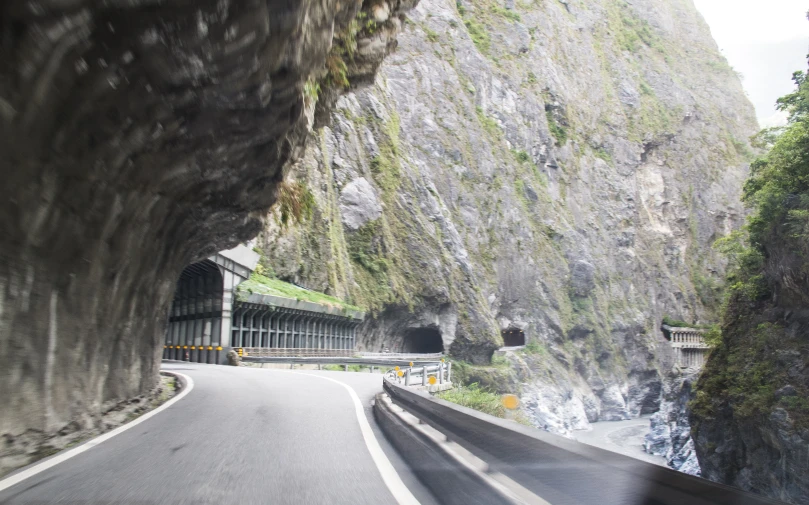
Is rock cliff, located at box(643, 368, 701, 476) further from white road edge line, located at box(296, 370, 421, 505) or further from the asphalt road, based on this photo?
the asphalt road

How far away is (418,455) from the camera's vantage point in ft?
20.4

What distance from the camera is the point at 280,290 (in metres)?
38.6

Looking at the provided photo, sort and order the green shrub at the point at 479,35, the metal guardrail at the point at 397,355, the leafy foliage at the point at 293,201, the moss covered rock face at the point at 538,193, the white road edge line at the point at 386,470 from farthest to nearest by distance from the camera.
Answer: the green shrub at the point at 479,35
the moss covered rock face at the point at 538,193
the metal guardrail at the point at 397,355
the leafy foliage at the point at 293,201
the white road edge line at the point at 386,470

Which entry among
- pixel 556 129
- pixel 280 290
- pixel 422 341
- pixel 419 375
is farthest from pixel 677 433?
pixel 556 129

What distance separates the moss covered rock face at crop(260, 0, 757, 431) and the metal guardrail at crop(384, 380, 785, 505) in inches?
1266

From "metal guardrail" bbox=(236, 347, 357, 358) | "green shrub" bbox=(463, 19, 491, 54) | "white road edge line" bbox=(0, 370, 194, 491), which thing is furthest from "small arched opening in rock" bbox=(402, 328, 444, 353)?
"white road edge line" bbox=(0, 370, 194, 491)

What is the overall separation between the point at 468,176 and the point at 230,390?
57391 millimetres

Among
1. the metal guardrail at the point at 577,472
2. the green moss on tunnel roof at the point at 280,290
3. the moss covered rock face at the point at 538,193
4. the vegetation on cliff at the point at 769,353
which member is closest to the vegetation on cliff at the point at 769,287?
the vegetation on cliff at the point at 769,353

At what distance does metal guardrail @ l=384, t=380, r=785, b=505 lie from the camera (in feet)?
8.43

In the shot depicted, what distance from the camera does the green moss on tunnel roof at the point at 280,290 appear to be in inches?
1393

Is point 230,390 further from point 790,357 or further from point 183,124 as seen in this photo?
point 790,357

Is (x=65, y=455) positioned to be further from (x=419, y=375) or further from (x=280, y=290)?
(x=280, y=290)

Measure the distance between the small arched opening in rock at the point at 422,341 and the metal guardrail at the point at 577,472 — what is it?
6004 cm

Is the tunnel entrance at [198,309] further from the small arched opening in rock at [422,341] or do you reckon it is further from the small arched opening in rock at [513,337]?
the small arched opening in rock at [513,337]
